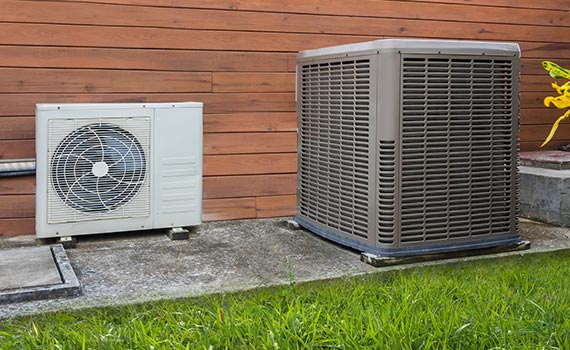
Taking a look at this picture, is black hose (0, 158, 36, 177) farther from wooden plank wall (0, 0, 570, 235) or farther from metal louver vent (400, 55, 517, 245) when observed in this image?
metal louver vent (400, 55, 517, 245)

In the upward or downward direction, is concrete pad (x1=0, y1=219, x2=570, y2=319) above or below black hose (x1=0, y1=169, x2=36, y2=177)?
below

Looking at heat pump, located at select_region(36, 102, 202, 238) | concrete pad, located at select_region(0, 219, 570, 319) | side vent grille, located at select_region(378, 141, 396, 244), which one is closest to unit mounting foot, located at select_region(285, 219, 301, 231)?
concrete pad, located at select_region(0, 219, 570, 319)

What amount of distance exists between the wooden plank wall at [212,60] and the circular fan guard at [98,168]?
345 mm

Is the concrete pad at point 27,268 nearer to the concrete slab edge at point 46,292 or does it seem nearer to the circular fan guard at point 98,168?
the concrete slab edge at point 46,292

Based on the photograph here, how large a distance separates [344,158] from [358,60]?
1.48ft

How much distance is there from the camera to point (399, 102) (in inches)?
114

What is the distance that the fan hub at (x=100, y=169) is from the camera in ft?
10.3

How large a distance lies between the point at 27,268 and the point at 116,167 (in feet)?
2.10

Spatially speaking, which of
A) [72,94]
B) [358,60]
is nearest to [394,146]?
[358,60]

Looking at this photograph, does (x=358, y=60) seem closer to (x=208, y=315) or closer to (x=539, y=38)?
(x=208, y=315)

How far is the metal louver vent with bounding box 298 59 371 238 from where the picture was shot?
10.0ft

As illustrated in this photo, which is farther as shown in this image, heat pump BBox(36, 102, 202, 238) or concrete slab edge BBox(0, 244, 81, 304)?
heat pump BBox(36, 102, 202, 238)

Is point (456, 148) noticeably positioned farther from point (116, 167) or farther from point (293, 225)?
point (116, 167)

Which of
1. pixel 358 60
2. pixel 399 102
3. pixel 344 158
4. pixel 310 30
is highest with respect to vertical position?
pixel 310 30
